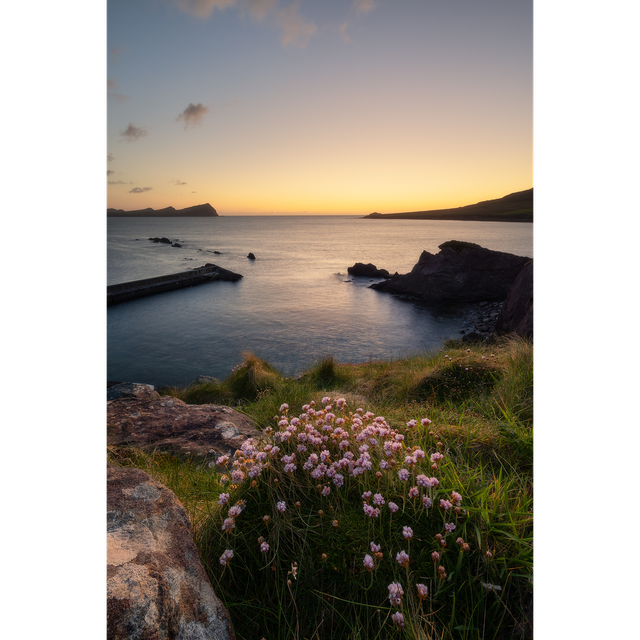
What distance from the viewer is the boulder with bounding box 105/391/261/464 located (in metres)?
5.72

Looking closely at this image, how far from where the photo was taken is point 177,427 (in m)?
6.41

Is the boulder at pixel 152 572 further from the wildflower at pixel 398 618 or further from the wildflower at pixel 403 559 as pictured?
the wildflower at pixel 403 559

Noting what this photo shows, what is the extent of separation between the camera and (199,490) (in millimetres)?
3844

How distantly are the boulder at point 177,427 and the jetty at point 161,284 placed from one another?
2951 cm

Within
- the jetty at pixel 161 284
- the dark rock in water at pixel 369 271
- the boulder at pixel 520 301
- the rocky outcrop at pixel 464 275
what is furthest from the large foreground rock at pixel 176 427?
the dark rock in water at pixel 369 271

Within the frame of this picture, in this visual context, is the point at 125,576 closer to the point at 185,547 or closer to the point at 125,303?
Answer: the point at 185,547

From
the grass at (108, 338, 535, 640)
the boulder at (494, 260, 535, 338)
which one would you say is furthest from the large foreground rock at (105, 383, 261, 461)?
the boulder at (494, 260, 535, 338)

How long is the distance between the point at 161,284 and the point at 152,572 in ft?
147

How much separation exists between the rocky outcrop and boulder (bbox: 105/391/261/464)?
3363cm

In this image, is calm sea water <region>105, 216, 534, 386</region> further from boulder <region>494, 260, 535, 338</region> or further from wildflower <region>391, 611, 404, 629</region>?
wildflower <region>391, 611, 404, 629</region>

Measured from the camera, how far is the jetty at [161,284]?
36.9 m

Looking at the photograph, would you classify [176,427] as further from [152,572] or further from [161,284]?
[161,284]
